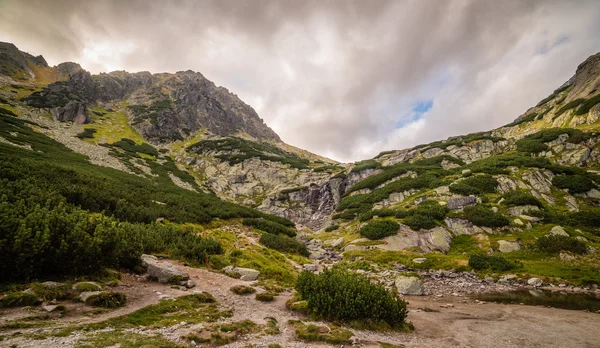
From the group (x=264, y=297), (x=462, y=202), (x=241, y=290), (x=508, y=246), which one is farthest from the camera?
(x=462, y=202)

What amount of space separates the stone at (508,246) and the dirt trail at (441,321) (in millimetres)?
16345

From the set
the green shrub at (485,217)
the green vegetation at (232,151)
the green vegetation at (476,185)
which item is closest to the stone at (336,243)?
the green shrub at (485,217)

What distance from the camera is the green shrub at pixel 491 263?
1026 inches

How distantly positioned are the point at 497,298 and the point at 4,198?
3246 centimetres

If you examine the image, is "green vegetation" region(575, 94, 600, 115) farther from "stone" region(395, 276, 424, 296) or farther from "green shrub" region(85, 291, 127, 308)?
"green shrub" region(85, 291, 127, 308)

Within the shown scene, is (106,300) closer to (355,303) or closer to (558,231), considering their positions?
(355,303)

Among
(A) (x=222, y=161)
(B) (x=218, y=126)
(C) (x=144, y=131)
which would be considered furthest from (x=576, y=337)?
(B) (x=218, y=126)

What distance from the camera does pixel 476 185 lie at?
47688 mm

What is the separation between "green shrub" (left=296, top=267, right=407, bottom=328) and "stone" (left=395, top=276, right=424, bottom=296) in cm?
938

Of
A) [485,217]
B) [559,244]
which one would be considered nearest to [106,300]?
[559,244]

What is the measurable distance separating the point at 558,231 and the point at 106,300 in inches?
1769

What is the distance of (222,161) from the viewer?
4033 inches

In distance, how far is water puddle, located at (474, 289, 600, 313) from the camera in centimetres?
1780

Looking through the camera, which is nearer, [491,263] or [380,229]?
[491,263]
